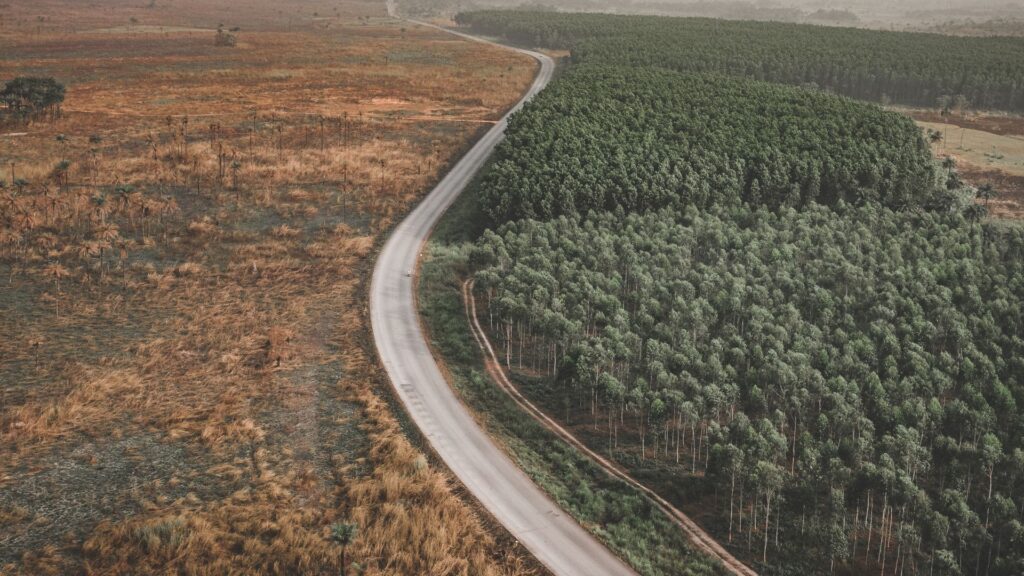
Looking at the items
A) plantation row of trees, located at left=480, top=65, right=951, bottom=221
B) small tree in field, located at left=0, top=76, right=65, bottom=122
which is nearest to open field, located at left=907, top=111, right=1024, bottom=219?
plantation row of trees, located at left=480, top=65, right=951, bottom=221

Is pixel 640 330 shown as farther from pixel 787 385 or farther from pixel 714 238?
pixel 714 238

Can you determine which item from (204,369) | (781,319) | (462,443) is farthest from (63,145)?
(781,319)

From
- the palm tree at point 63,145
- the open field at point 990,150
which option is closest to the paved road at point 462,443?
the palm tree at point 63,145

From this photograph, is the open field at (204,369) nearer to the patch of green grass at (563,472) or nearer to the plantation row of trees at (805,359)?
the patch of green grass at (563,472)

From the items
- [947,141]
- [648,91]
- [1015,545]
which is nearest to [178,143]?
[648,91]

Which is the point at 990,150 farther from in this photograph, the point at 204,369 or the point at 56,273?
the point at 56,273

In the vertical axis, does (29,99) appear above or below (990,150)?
above

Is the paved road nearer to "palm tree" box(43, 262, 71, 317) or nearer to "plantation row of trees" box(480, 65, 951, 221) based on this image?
"plantation row of trees" box(480, 65, 951, 221)

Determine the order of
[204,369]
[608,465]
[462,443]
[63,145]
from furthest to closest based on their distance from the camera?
1. [63,145]
2. [204,369]
3. [462,443]
4. [608,465]
